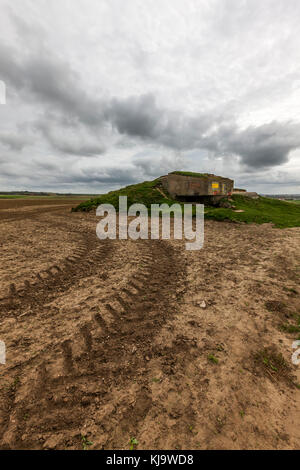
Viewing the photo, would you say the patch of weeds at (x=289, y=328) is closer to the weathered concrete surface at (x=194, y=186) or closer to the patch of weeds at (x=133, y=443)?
the patch of weeds at (x=133, y=443)

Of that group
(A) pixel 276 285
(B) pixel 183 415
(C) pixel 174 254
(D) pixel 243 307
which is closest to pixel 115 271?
(C) pixel 174 254

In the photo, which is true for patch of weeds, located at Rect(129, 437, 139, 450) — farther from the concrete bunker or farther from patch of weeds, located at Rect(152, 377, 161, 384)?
the concrete bunker

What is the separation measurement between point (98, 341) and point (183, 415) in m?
2.19

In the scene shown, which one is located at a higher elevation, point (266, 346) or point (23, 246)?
point (23, 246)

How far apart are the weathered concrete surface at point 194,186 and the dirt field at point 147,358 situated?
64.1 ft

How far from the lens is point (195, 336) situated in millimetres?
4430

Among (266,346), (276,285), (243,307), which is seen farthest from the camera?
(276,285)

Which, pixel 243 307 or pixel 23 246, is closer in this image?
pixel 243 307

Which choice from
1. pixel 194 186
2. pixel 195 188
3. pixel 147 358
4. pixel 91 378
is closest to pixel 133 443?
pixel 91 378

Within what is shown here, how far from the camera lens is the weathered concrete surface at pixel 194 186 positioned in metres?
25.8

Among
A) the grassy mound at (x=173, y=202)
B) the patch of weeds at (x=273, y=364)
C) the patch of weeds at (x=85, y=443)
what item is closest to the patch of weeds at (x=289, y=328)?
the patch of weeds at (x=273, y=364)

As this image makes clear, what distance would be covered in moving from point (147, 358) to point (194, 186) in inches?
993
